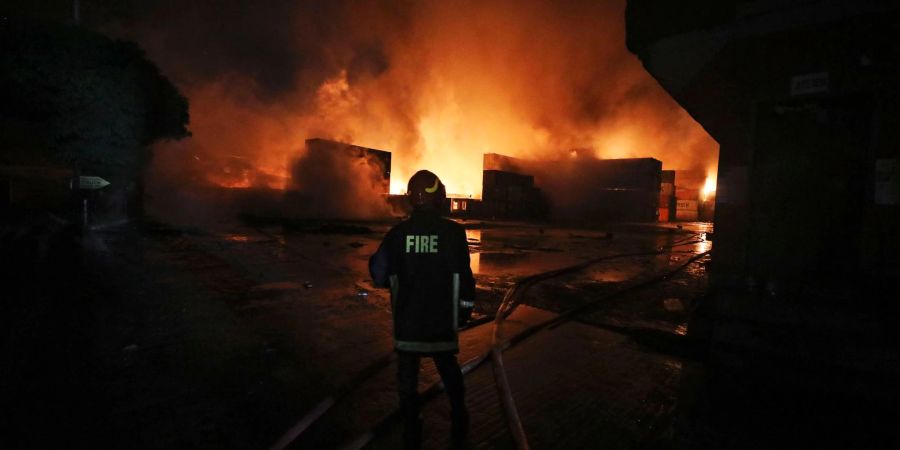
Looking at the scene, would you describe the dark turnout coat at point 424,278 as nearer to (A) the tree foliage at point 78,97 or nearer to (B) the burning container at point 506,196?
(A) the tree foliage at point 78,97

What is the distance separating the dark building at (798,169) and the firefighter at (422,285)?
9.54 ft

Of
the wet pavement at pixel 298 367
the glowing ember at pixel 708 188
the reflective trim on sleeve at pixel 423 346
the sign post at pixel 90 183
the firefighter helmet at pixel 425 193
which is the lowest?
the wet pavement at pixel 298 367

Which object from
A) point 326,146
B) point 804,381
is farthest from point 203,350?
point 326,146

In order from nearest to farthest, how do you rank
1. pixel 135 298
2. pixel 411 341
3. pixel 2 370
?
pixel 411 341
pixel 2 370
pixel 135 298

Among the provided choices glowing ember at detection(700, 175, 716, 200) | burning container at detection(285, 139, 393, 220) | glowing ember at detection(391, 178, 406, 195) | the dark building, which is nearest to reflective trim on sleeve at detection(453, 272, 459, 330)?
the dark building

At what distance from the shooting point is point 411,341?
2.37 m

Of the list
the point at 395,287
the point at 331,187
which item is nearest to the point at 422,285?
the point at 395,287

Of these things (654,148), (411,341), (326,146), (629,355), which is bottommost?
(629,355)

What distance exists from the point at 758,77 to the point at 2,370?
7.26 m

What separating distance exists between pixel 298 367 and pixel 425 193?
219 cm

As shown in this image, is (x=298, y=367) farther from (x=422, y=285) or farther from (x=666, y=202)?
(x=666, y=202)

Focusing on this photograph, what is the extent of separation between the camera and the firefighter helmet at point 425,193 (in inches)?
96.0

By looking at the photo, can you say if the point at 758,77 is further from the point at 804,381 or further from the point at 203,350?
the point at 203,350

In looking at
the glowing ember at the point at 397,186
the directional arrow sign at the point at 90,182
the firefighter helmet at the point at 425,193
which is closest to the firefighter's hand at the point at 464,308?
the firefighter helmet at the point at 425,193
